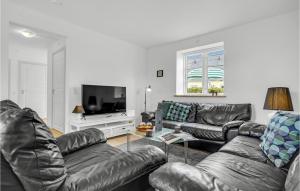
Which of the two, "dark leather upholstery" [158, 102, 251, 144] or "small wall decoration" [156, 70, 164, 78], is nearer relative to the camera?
"dark leather upholstery" [158, 102, 251, 144]

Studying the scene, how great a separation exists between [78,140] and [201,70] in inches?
136

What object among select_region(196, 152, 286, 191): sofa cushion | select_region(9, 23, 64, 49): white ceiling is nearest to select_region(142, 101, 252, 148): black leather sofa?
select_region(196, 152, 286, 191): sofa cushion

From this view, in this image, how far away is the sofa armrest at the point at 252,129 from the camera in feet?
6.64

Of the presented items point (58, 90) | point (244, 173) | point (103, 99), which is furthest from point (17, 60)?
point (244, 173)

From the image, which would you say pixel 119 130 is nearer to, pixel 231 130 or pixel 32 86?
pixel 231 130

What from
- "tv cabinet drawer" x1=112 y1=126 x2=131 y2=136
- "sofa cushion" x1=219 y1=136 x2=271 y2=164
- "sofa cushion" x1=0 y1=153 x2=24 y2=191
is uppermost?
"sofa cushion" x1=0 y1=153 x2=24 y2=191

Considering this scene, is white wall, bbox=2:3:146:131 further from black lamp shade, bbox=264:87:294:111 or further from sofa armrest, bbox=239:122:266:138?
black lamp shade, bbox=264:87:294:111

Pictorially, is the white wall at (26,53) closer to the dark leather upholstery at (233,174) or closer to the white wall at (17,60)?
the white wall at (17,60)

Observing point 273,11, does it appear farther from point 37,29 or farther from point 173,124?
point 37,29

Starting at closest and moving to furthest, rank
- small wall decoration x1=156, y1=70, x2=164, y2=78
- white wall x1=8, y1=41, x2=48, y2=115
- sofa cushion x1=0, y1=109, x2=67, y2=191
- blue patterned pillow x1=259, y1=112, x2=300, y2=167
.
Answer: sofa cushion x1=0, y1=109, x2=67, y2=191 < blue patterned pillow x1=259, y1=112, x2=300, y2=167 < small wall decoration x1=156, y1=70, x2=164, y2=78 < white wall x1=8, y1=41, x2=48, y2=115

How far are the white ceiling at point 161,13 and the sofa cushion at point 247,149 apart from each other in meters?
2.05

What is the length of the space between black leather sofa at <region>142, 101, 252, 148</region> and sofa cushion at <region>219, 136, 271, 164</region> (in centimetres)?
42

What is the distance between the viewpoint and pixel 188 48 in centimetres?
420

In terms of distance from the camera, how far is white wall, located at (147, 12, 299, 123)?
2822 mm
